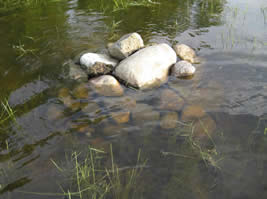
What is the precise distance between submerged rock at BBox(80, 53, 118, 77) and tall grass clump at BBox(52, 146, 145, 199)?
6.23 feet

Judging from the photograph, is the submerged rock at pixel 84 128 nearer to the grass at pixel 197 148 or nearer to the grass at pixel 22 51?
the grass at pixel 197 148

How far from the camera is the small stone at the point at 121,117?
339cm

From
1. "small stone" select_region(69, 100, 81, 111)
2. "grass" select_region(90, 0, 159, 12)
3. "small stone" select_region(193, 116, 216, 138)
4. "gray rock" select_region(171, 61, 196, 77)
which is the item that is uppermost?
"grass" select_region(90, 0, 159, 12)

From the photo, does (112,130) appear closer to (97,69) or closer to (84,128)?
(84,128)

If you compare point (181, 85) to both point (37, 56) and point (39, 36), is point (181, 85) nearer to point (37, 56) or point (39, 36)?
point (37, 56)

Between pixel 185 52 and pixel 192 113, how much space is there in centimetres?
181

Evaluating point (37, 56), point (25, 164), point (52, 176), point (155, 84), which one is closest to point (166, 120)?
point (155, 84)

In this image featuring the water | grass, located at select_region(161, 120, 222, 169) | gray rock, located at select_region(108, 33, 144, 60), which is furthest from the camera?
gray rock, located at select_region(108, 33, 144, 60)

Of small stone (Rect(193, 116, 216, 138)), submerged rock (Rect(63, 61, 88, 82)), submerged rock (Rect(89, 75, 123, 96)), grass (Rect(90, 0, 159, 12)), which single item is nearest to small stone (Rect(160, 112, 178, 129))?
small stone (Rect(193, 116, 216, 138))

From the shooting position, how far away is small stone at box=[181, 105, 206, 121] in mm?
3383

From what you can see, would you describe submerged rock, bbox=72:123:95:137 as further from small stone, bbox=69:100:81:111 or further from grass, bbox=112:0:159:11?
A: grass, bbox=112:0:159:11

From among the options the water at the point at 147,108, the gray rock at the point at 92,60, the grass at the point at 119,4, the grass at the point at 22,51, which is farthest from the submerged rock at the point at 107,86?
the grass at the point at 119,4

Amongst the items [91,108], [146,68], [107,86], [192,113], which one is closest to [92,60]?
[107,86]

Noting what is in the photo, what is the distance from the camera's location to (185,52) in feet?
15.8
